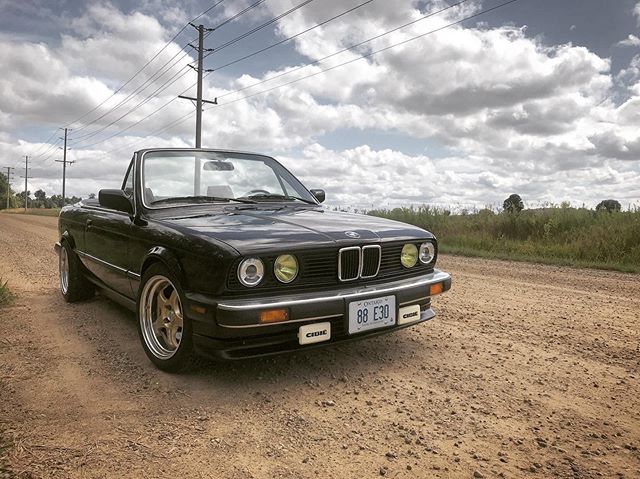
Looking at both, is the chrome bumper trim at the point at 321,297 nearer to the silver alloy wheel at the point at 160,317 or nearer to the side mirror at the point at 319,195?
the silver alloy wheel at the point at 160,317

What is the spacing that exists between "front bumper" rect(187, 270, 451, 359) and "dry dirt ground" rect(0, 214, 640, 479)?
265 mm

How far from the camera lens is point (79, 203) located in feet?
17.8

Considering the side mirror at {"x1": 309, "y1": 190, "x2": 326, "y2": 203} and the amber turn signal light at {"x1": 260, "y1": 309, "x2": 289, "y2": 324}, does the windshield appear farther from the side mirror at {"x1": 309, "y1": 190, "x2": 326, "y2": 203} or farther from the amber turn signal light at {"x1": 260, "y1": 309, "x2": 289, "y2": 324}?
the amber turn signal light at {"x1": 260, "y1": 309, "x2": 289, "y2": 324}

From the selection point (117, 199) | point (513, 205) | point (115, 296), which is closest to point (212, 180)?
point (117, 199)

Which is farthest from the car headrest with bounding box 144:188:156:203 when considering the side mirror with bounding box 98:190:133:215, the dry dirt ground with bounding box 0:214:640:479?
the dry dirt ground with bounding box 0:214:640:479

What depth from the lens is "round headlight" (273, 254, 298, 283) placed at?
8.68 feet

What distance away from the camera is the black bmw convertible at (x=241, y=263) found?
2.58 metres

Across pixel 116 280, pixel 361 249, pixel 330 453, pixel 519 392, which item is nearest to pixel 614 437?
pixel 519 392

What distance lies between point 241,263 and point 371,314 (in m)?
0.87

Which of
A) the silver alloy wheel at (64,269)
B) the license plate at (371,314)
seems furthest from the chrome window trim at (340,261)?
the silver alloy wheel at (64,269)

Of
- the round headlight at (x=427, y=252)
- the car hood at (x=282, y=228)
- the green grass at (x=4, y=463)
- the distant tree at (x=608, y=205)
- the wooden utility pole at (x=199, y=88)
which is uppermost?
the wooden utility pole at (x=199, y=88)

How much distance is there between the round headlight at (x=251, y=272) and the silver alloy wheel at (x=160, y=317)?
0.72 metres

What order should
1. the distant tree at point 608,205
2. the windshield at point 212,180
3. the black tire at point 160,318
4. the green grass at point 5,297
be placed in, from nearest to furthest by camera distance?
the black tire at point 160,318 < the windshield at point 212,180 < the green grass at point 5,297 < the distant tree at point 608,205

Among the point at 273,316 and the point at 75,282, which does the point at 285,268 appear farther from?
the point at 75,282
